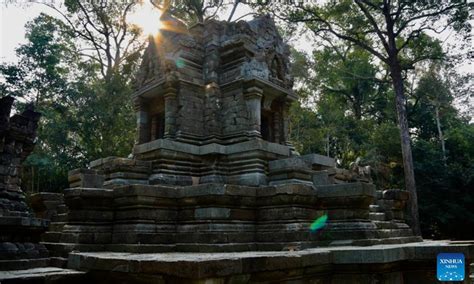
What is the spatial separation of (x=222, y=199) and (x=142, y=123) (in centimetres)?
485

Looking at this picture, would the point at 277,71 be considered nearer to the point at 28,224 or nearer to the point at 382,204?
the point at 382,204

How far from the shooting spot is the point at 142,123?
999 centimetres

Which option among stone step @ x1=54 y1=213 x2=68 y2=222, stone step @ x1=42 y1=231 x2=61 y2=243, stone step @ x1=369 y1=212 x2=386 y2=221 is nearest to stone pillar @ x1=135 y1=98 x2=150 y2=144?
stone step @ x1=54 y1=213 x2=68 y2=222

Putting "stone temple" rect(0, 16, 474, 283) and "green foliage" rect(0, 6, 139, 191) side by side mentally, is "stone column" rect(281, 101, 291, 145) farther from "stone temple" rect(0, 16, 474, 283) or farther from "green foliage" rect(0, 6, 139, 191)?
"green foliage" rect(0, 6, 139, 191)

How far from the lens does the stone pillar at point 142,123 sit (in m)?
9.91

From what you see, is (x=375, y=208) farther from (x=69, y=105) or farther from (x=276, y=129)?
(x=69, y=105)

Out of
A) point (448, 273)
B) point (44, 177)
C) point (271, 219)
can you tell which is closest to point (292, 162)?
point (271, 219)

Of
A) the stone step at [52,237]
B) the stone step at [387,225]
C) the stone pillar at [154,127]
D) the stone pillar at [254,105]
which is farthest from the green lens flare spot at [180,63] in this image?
the stone step at [387,225]

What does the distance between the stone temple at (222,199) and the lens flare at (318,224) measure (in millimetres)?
70

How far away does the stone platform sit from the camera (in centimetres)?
332

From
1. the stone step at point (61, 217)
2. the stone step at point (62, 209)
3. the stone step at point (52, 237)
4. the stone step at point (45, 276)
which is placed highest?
the stone step at point (62, 209)

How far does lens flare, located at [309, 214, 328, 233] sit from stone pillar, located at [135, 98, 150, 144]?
5.41 m

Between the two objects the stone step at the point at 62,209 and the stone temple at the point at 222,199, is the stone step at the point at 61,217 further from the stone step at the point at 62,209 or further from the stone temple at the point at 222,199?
the stone step at the point at 62,209

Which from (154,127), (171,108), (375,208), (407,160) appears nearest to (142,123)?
(154,127)
